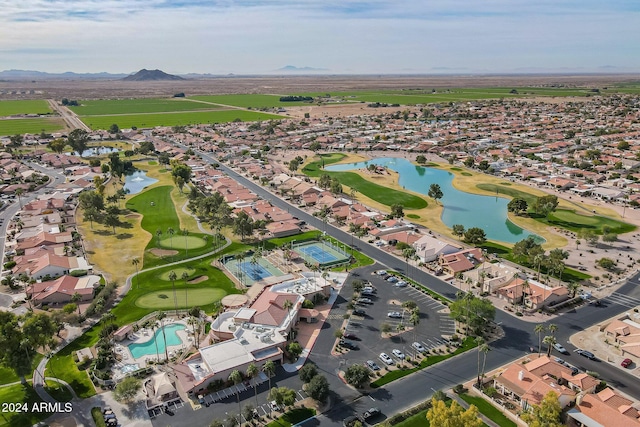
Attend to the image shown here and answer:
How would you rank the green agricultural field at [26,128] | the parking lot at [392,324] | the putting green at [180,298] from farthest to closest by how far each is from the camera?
1. the green agricultural field at [26,128]
2. the putting green at [180,298]
3. the parking lot at [392,324]

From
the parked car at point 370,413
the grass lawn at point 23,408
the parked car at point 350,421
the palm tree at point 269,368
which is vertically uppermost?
the palm tree at point 269,368

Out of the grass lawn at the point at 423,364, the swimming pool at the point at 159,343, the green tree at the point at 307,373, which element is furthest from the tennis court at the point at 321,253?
the green tree at the point at 307,373

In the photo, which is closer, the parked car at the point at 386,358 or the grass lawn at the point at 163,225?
the parked car at the point at 386,358

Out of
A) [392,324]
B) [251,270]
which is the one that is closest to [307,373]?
[392,324]

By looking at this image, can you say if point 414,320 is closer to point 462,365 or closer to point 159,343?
point 462,365

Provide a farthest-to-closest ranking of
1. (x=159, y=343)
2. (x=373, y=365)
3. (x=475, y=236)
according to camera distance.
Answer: (x=475, y=236), (x=159, y=343), (x=373, y=365)

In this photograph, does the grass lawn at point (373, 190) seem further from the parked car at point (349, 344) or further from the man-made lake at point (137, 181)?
the parked car at point (349, 344)

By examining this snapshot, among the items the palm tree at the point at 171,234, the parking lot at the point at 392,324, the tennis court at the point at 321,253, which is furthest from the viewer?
the palm tree at the point at 171,234
